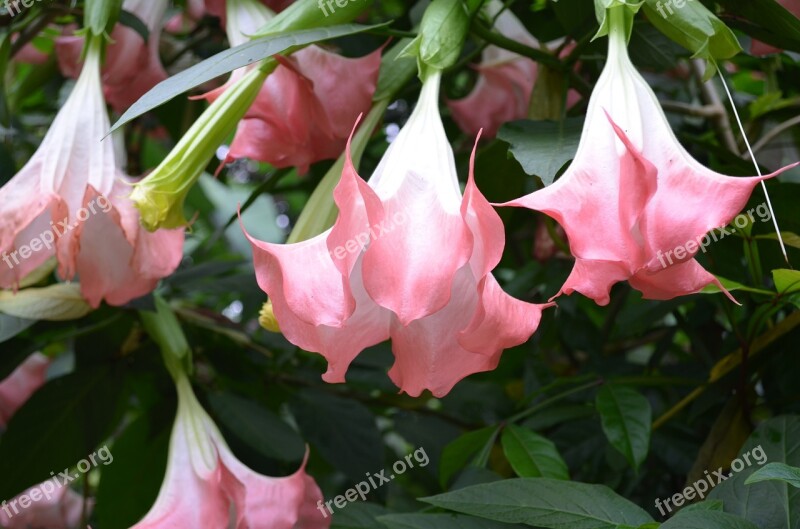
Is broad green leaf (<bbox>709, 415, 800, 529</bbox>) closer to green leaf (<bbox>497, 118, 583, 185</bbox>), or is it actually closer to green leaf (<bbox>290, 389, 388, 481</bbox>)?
green leaf (<bbox>497, 118, 583, 185</bbox>)

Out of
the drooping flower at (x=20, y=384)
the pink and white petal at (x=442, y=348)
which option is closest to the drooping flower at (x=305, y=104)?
the pink and white petal at (x=442, y=348)

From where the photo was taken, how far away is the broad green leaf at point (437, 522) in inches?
21.7

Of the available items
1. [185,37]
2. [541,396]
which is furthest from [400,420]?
[185,37]

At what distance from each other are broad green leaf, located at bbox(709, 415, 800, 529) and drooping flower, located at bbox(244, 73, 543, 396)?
0.20 meters

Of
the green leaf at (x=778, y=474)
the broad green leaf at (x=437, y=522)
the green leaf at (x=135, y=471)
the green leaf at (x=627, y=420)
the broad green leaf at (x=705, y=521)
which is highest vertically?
the green leaf at (x=778, y=474)

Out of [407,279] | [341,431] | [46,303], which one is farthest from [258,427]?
[407,279]

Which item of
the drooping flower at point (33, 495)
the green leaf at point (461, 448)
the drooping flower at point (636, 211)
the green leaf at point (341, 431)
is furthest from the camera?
the drooping flower at point (33, 495)

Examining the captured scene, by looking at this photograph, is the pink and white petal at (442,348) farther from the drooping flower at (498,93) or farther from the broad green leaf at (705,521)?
the drooping flower at (498,93)

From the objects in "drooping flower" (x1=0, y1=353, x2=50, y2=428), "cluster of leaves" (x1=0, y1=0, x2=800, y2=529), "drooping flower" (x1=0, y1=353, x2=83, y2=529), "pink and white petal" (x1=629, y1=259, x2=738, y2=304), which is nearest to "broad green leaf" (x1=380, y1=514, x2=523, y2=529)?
"cluster of leaves" (x1=0, y1=0, x2=800, y2=529)

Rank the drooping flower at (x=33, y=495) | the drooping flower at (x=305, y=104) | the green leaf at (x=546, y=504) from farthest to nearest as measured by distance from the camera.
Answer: the drooping flower at (x=33, y=495) → the drooping flower at (x=305, y=104) → the green leaf at (x=546, y=504)

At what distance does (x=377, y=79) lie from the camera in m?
0.65

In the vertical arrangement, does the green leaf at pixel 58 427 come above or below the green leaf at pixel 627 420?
below

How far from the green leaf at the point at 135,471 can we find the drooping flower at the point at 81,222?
26cm

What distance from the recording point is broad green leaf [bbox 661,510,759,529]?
0.47m
